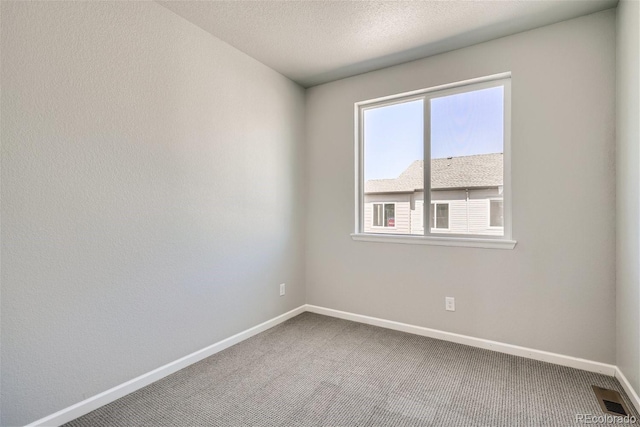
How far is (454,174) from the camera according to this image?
9.05 ft

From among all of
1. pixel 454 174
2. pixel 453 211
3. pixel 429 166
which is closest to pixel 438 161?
pixel 429 166

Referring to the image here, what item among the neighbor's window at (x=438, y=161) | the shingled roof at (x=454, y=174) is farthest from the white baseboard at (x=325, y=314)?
the shingled roof at (x=454, y=174)

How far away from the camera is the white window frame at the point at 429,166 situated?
98.4 inches

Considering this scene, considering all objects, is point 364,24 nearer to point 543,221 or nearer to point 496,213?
point 496,213

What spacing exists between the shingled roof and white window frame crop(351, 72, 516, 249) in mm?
60

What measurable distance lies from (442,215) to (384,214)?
22.5 inches

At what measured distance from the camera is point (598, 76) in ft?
7.03

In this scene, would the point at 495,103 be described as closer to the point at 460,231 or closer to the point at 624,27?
the point at 624,27

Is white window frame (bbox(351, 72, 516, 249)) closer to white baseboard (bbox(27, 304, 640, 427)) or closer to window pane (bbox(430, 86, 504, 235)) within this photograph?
window pane (bbox(430, 86, 504, 235))

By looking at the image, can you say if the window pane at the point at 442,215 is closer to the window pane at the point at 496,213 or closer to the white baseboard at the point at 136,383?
the window pane at the point at 496,213

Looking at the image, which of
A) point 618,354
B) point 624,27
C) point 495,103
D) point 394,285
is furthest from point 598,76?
point 394,285

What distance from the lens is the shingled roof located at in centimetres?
259

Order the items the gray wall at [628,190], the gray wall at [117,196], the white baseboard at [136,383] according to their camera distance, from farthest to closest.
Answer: the gray wall at [628,190]
the white baseboard at [136,383]
the gray wall at [117,196]

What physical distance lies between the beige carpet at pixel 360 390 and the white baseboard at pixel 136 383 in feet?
0.15
